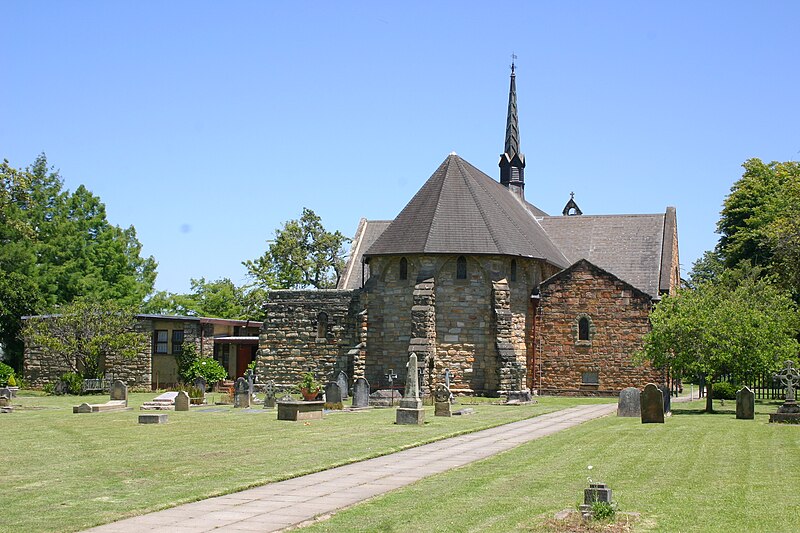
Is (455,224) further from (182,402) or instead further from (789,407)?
(789,407)

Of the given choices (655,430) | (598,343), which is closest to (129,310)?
(598,343)

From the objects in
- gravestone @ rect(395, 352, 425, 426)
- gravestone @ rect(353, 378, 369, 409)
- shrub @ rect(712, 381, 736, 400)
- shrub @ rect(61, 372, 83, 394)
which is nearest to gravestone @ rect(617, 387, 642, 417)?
gravestone @ rect(395, 352, 425, 426)

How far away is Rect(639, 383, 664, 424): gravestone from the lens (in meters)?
26.8

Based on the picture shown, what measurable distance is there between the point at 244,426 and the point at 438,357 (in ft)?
56.7

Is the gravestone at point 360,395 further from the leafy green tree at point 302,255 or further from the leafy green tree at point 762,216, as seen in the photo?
the leafy green tree at point 302,255

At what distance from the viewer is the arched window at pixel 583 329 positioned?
43.5 meters

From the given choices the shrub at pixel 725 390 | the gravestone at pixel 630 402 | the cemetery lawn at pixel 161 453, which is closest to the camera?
the cemetery lawn at pixel 161 453

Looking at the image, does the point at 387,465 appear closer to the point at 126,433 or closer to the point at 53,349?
the point at 126,433

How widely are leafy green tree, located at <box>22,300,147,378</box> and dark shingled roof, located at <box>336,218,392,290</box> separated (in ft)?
36.6

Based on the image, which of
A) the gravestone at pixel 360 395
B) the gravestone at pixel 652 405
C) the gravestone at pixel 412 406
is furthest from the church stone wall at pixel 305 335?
the gravestone at pixel 652 405

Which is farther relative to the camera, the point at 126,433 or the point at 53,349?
the point at 53,349

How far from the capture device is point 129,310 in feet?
155

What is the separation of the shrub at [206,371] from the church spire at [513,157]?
25.4m

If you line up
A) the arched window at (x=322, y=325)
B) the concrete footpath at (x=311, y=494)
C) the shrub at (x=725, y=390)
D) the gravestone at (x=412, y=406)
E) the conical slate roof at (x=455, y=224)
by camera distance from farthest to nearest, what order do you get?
the arched window at (x=322, y=325) < the conical slate roof at (x=455, y=224) < the shrub at (x=725, y=390) < the gravestone at (x=412, y=406) < the concrete footpath at (x=311, y=494)
